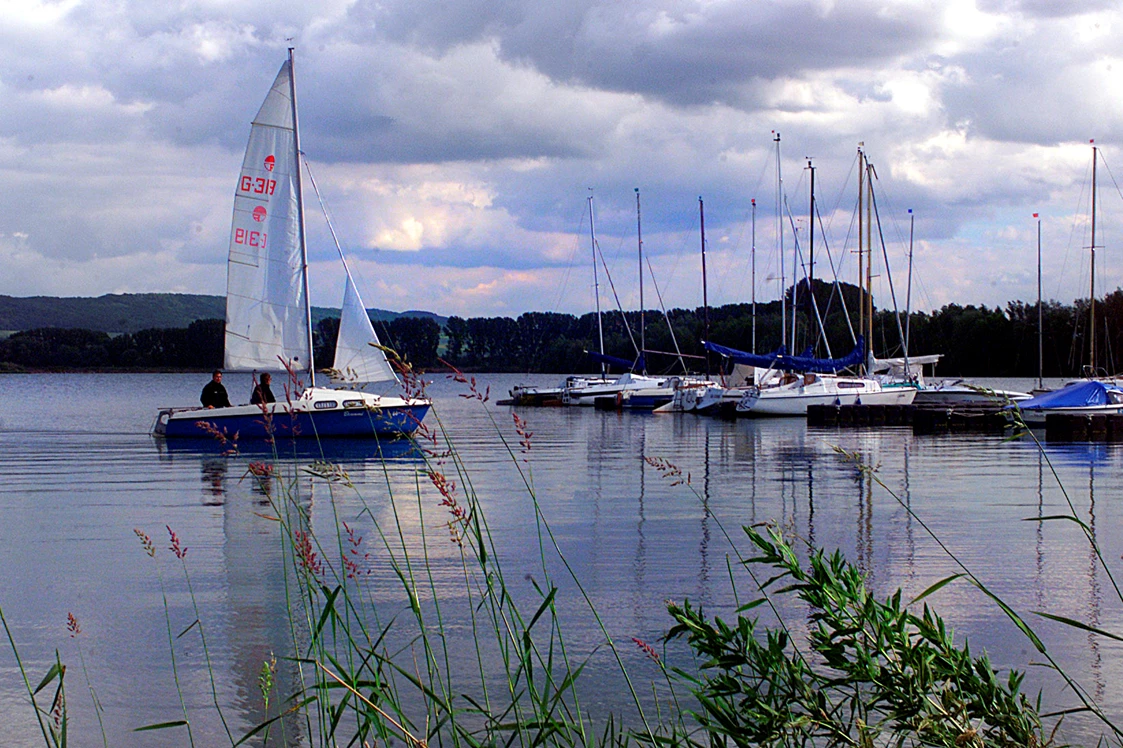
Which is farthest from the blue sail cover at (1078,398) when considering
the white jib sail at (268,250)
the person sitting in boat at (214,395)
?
the person sitting in boat at (214,395)

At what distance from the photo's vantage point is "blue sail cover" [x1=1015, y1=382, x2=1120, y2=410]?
118ft

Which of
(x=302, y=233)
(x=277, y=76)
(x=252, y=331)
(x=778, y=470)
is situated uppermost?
(x=277, y=76)

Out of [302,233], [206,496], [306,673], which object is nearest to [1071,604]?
[306,673]

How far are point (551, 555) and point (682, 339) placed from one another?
314 feet

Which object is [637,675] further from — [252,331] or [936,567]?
[252,331]

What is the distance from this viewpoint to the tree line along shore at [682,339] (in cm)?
7511

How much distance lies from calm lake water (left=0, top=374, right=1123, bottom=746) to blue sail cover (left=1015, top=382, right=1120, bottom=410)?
10.7m

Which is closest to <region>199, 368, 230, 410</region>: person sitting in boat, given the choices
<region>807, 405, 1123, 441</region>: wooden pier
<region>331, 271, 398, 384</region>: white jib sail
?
<region>331, 271, 398, 384</region>: white jib sail

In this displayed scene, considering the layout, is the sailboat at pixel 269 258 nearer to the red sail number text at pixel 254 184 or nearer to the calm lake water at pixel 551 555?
the red sail number text at pixel 254 184

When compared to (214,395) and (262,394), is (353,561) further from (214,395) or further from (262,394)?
(214,395)

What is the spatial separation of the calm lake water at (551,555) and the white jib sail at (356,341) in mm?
5777

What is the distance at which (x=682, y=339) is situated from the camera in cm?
10681

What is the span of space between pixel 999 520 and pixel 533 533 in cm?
560

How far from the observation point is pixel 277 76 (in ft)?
101
